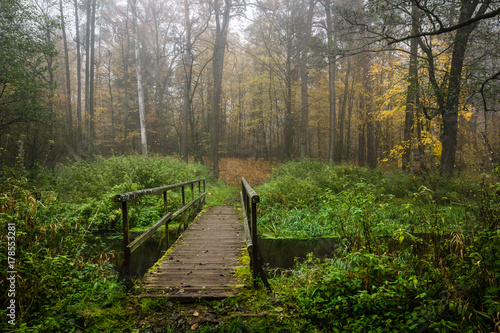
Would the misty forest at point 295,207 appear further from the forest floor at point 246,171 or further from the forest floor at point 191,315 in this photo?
the forest floor at point 246,171

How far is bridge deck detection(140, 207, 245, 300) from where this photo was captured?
10.5 feet

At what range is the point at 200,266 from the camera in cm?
399

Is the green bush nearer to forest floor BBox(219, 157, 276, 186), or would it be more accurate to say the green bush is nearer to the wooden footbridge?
the wooden footbridge

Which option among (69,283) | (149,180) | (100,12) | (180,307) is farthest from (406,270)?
(100,12)

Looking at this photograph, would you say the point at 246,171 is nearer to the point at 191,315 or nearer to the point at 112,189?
the point at 112,189

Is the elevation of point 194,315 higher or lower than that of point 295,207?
lower

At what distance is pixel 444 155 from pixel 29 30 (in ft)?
60.1

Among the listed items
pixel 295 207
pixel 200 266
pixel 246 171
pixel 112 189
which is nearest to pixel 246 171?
pixel 246 171

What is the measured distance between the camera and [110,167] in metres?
9.82

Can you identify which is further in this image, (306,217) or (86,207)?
(306,217)

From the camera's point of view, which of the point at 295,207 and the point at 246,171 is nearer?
the point at 295,207

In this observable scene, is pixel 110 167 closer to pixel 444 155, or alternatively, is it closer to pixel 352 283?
pixel 352 283

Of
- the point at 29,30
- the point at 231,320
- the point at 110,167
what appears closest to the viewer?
the point at 231,320

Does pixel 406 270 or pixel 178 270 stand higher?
pixel 406 270
